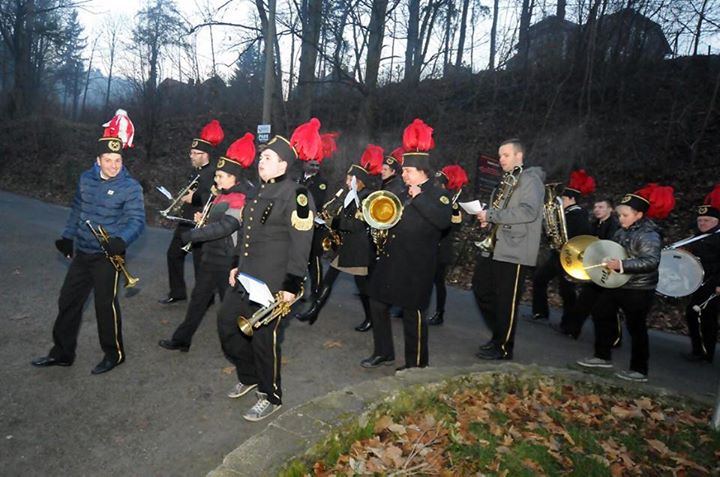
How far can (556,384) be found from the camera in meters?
4.33

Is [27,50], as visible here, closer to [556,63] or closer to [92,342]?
[556,63]

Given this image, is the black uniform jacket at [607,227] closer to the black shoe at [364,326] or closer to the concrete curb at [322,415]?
the concrete curb at [322,415]

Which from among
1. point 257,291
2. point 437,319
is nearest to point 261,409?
point 257,291

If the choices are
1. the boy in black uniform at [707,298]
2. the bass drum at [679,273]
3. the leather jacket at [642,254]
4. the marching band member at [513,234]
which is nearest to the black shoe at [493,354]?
the marching band member at [513,234]

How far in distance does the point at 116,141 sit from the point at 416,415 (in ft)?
11.2

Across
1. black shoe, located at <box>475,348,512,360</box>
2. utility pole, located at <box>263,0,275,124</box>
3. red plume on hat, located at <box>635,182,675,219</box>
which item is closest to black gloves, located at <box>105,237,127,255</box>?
black shoe, located at <box>475,348,512,360</box>

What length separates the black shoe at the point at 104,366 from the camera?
4523mm

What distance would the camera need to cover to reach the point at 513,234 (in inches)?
207

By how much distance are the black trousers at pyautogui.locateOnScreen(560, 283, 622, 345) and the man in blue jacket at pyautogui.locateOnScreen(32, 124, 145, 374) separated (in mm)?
5432

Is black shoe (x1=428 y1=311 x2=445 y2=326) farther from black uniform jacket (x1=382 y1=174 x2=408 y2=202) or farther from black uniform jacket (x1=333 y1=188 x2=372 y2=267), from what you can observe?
black uniform jacket (x1=382 y1=174 x2=408 y2=202)

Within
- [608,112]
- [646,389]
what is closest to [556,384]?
[646,389]

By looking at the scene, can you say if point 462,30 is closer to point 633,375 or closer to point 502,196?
point 502,196

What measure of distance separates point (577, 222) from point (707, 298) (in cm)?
188

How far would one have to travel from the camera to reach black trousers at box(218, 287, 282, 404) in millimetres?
3902
